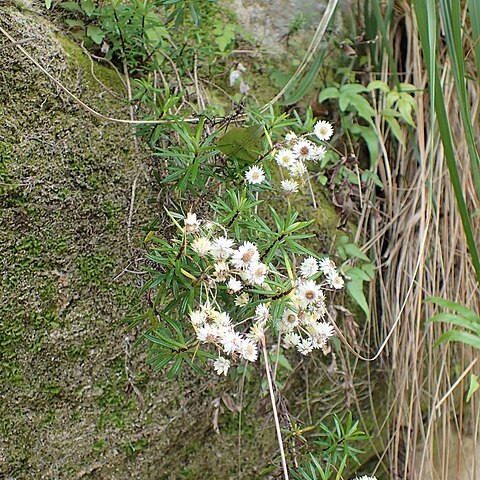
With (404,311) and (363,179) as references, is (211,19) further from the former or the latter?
(404,311)

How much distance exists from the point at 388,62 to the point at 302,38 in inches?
8.8

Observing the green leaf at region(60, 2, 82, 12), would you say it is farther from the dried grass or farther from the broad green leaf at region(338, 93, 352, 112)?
the dried grass

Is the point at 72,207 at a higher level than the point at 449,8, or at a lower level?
lower

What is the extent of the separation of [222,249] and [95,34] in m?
0.57

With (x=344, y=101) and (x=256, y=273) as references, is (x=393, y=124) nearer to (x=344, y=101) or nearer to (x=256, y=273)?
(x=344, y=101)

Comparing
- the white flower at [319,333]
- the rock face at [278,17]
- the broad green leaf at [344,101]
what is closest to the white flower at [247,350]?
the white flower at [319,333]

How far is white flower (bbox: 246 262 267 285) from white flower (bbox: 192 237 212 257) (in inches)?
2.3

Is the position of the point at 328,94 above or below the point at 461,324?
above

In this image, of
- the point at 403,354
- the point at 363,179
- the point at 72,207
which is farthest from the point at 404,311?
the point at 72,207

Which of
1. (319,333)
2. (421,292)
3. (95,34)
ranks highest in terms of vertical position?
(95,34)

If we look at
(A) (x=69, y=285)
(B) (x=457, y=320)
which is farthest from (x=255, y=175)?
(B) (x=457, y=320)

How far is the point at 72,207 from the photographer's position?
3.23 feet

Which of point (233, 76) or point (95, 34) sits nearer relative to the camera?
point (95, 34)

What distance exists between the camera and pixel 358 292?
4.00 ft
